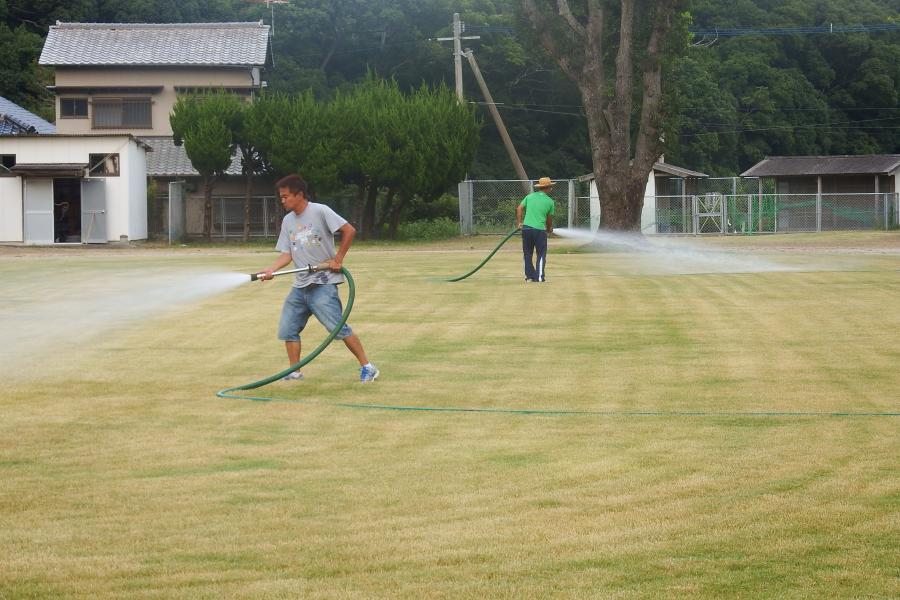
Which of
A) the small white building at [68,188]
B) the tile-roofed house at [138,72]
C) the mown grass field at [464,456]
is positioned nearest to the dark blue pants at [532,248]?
the mown grass field at [464,456]

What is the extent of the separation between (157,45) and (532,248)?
1636 inches

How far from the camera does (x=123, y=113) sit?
5903 centimetres

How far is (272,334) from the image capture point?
602 inches

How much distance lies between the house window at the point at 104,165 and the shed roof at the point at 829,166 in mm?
27852

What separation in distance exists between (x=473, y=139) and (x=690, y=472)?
41267mm

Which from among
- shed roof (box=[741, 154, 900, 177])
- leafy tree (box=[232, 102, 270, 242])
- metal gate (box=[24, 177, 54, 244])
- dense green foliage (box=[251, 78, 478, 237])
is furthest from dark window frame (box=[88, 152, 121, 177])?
shed roof (box=[741, 154, 900, 177])

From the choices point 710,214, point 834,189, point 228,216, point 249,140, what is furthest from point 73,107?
point 834,189

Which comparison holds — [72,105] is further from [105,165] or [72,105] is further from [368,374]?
[368,374]

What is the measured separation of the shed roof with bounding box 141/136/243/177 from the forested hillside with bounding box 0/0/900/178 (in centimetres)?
1290

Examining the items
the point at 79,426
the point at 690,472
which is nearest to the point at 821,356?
the point at 690,472

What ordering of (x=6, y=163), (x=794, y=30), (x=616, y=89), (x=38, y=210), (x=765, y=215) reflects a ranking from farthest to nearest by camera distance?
(x=794, y=30) < (x=765, y=215) < (x=6, y=163) < (x=38, y=210) < (x=616, y=89)

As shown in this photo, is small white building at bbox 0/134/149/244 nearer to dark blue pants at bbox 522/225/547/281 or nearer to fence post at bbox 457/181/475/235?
fence post at bbox 457/181/475/235

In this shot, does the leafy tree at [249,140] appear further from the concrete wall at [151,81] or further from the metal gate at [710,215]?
the metal gate at [710,215]

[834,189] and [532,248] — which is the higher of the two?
[834,189]
